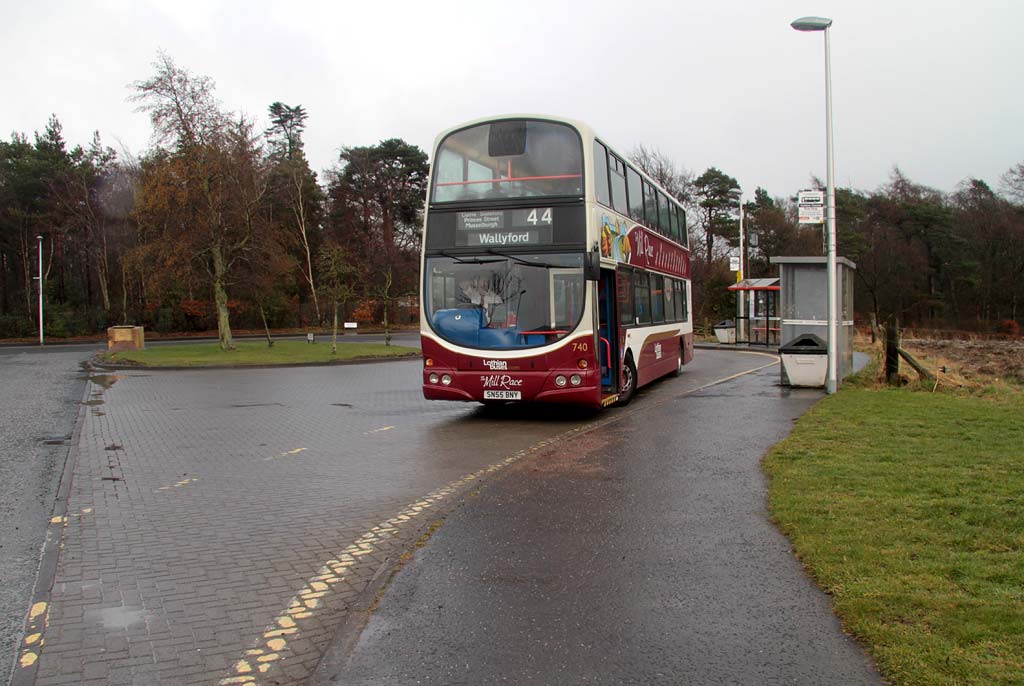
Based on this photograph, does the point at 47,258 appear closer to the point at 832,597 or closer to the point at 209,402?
the point at 209,402

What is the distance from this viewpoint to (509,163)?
12148mm

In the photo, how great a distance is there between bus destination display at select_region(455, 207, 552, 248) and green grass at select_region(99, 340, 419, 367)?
1762 cm

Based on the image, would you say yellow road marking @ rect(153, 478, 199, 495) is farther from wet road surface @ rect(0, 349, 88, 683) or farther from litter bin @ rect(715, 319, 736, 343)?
litter bin @ rect(715, 319, 736, 343)

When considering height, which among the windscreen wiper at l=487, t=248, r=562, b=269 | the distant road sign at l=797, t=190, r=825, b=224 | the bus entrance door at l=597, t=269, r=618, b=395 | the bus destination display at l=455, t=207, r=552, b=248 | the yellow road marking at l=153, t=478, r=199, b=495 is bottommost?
the yellow road marking at l=153, t=478, r=199, b=495

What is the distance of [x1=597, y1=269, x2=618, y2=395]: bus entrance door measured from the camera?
13.1m

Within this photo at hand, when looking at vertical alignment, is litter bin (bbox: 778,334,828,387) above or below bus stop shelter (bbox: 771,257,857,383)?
below

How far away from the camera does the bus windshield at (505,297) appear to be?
11938 mm

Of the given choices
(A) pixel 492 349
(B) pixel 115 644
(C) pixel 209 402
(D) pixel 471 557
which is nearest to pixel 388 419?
(A) pixel 492 349

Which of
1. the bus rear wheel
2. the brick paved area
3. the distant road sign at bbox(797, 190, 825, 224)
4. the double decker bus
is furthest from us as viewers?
the distant road sign at bbox(797, 190, 825, 224)

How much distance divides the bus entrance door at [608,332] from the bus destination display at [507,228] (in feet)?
5.16

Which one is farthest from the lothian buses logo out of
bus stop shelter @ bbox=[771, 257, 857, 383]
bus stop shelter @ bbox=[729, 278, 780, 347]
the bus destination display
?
bus stop shelter @ bbox=[729, 278, 780, 347]

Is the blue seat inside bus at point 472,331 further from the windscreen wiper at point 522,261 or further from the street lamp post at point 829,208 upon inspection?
the street lamp post at point 829,208

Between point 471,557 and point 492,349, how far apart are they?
22.0 ft

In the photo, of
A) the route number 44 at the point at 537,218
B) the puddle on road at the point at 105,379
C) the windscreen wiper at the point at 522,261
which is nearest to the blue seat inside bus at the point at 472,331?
the windscreen wiper at the point at 522,261
